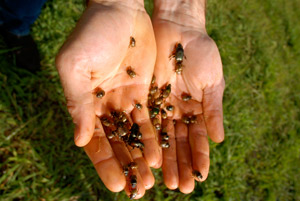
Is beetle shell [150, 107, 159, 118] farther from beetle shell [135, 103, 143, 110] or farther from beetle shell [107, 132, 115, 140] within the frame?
beetle shell [107, 132, 115, 140]

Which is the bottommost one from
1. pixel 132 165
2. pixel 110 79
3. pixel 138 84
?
pixel 132 165

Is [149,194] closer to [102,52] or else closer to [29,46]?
[102,52]

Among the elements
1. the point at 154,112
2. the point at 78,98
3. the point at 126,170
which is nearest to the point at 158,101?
the point at 154,112

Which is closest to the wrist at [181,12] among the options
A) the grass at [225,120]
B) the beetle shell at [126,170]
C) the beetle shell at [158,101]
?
the beetle shell at [158,101]

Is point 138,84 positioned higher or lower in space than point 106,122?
higher

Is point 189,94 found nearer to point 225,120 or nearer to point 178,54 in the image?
point 178,54

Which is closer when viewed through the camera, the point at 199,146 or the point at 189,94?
the point at 199,146

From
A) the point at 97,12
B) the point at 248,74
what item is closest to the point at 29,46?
the point at 97,12
